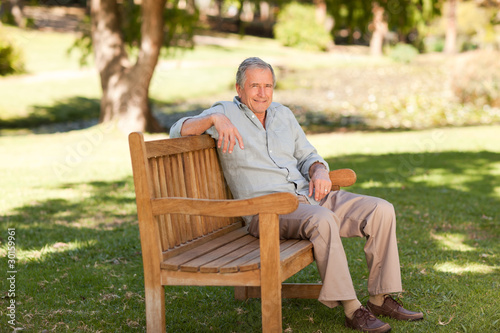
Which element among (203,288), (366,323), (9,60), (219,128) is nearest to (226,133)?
(219,128)

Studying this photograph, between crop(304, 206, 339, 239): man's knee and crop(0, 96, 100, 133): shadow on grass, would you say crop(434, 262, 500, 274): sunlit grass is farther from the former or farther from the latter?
crop(0, 96, 100, 133): shadow on grass

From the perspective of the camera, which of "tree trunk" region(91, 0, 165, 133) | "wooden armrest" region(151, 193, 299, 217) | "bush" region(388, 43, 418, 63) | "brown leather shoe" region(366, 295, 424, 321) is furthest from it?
"bush" region(388, 43, 418, 63)

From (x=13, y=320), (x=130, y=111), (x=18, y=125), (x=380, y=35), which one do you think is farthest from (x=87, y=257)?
(x=380, y=35)

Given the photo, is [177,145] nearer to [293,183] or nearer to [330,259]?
[293,183]

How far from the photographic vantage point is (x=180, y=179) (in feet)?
11.0

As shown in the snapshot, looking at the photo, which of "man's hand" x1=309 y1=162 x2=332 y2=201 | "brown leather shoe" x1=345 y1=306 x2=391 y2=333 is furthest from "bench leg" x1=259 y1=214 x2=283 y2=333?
"man's hand" x1=309 y1=162 x2=332 y2=201

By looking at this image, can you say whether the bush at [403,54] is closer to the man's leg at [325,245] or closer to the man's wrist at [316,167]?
the man's wrist at [316,167]

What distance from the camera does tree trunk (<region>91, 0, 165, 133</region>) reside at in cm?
1312

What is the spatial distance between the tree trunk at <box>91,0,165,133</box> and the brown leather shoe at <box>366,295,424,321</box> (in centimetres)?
1047

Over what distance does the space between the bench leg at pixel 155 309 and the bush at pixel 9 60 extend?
21.8 meters

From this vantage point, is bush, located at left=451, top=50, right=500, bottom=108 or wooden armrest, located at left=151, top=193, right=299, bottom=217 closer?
wooden armrest, located at left=151, top=193, right=299, bottom=217

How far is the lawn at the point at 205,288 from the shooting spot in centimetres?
359

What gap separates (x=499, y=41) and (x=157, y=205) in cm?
3235

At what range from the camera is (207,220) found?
354 centimetres
